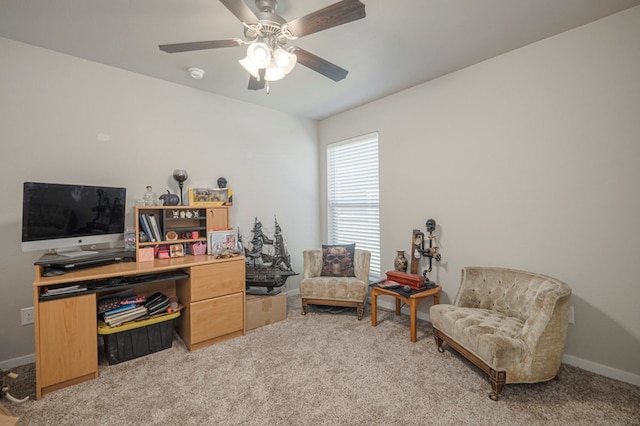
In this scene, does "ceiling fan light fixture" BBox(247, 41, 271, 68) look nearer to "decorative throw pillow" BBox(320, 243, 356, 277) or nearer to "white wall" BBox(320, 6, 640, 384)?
"white wall" BBox(320, 6, 640, 384)

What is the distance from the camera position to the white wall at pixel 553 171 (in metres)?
2.00

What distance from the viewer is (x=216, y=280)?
2.63 m

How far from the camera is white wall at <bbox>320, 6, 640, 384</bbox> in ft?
6.57

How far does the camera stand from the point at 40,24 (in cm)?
203

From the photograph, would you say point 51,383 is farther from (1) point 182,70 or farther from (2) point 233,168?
(1) point 182,70

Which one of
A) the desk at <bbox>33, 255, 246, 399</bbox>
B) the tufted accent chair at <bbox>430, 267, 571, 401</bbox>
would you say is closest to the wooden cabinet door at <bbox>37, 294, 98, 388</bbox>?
the desk at <bbox>33, 255, 246, 399</bbox>

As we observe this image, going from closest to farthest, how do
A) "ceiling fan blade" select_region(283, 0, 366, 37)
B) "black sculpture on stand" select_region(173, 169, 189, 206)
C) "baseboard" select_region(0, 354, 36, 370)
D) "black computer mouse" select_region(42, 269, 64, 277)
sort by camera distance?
1. "ceiling fan blade" select_region(283, 0, 366, 37)
2. "black computer mouse" select_region(42, 269, 64, 277)
3. "baseboard" select_region(0, 354, 36, 370)
4. "black sculpture on stand" select_region(173, 169, 189, 206)

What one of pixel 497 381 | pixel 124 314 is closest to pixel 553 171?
pixel 497 381

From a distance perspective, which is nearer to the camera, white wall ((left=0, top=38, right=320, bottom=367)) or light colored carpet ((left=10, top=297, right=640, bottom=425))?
light colored carpet ((left=10, top=297, right=640, bottom=425))

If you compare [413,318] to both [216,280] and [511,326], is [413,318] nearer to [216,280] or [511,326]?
[511,326]

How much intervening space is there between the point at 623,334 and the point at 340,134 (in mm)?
3459

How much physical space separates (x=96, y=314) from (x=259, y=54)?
2197 millimetres

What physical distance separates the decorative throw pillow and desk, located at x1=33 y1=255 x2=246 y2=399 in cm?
114

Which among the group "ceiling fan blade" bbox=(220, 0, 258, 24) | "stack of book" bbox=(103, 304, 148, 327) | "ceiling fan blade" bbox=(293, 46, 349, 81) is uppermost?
"ceiling fan blade" bbox=(220, 0, 258, 24)
